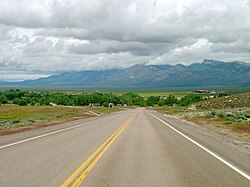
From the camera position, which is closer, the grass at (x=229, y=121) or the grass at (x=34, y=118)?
the grass at (x=229, y=121)

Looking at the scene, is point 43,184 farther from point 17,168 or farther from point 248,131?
point 248,131

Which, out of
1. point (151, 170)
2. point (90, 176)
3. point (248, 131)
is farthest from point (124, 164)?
point (248, 131)

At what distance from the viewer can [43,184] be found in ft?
29.2

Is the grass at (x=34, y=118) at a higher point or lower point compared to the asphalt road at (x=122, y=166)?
lower

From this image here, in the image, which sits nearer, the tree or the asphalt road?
the asphalt road

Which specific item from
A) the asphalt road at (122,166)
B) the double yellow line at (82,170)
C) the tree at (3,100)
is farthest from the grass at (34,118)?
the tree at (3,100)

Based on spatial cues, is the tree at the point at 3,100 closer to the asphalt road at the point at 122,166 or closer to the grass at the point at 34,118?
the grass at the point at 34,118

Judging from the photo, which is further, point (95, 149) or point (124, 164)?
point (95, 149)

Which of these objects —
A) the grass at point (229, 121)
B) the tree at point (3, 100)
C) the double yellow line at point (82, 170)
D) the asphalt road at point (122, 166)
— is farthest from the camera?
the tree at point (3, 100)

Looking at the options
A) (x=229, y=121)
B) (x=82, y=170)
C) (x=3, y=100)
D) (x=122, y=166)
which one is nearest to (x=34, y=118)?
(x=229, y=121)

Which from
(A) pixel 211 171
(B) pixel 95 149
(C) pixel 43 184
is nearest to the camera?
(C) pixel 43 184

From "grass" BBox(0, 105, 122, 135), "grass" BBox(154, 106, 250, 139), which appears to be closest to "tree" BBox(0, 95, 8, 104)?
"grass" BBox(0, 105, 122, 135)

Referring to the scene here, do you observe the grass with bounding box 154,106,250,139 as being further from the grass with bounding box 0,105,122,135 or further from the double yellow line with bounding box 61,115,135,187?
the grass with bounding box 0,105,122,135

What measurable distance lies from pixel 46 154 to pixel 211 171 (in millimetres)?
6228
